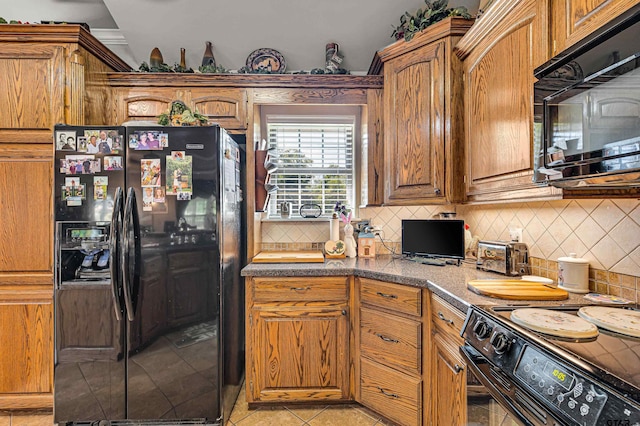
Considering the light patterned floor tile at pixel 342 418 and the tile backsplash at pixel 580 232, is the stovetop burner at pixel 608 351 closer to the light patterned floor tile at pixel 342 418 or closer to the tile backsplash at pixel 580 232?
the tile backsplash at pixel 580 232

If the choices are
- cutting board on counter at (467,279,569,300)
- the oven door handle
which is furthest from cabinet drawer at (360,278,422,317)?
the oven door handle

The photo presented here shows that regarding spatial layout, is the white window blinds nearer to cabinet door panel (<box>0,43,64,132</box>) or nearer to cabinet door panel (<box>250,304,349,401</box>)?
cabinet door panel (<box>250,304,349,401</box>)

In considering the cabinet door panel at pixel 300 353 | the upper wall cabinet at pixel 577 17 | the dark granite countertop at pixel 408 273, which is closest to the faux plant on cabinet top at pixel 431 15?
the upper wall cabinet at pixel 577 17

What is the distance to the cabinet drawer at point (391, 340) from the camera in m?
1.63

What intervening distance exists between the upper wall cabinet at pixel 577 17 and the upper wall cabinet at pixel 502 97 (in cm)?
4

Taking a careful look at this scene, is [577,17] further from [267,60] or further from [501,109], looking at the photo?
[267,60]

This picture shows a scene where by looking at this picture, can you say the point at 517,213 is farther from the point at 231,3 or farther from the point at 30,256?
the point at 30,256

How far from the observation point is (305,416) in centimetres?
187

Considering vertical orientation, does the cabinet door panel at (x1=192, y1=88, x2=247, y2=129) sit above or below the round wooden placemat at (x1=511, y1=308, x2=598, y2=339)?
above

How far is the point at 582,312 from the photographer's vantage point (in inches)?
40.8

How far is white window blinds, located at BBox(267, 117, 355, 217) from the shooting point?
266 centimetres

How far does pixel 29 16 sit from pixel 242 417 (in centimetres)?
346

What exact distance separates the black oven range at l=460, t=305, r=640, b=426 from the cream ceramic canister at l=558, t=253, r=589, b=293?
1.13ft

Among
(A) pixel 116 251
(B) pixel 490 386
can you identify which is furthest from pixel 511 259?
(A) pixel 116 251
